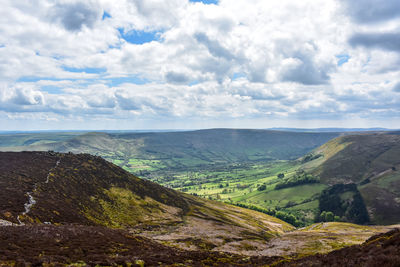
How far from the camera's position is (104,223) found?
95.1m

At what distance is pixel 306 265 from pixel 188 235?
76150 millimetres

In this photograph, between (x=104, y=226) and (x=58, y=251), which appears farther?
(x=104, y=226)

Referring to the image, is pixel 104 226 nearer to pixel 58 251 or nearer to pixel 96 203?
pixel 96 203

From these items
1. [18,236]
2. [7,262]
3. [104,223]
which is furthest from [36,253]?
[104,223]

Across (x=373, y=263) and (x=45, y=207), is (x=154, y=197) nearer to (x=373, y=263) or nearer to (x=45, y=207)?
(x=45, y=207)

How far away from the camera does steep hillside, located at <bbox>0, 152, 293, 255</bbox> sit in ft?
262

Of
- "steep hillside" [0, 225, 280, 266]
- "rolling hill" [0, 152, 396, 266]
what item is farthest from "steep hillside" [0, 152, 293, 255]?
"steep hillside" [0, 225, 280, 266]

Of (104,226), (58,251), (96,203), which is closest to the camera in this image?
(58,251)

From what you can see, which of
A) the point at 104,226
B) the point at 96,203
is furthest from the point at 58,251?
the point at 96,203

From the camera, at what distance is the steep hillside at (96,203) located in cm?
7988

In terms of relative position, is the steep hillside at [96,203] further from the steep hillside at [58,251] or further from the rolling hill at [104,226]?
the steep hillside at [58,251]

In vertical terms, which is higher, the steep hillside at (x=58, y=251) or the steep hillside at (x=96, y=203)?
the steep hillside at (x=58, y=251)

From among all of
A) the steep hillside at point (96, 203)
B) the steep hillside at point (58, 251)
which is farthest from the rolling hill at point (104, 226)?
the steep hillside at point (96, 203)

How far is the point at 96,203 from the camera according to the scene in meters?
116
